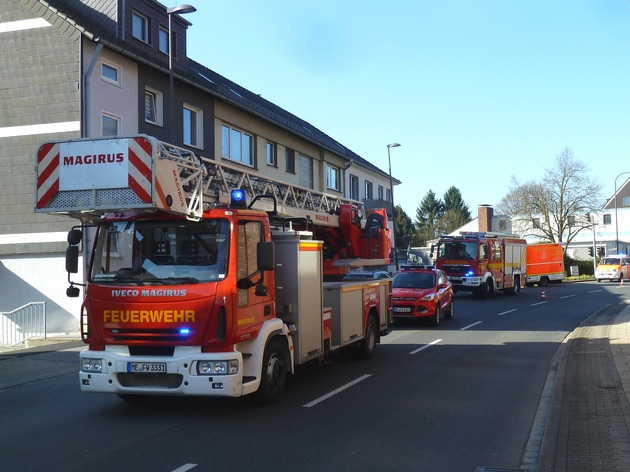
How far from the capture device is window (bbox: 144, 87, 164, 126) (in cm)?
2219

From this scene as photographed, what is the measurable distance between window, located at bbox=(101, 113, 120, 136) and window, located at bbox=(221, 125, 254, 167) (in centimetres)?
614

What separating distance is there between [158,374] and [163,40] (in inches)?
764

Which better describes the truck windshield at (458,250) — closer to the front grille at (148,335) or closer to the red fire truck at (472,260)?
the red fire truck at (472,260)

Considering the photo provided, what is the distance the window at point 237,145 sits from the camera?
87.4ft

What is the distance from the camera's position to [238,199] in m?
8.36

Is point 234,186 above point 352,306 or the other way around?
above

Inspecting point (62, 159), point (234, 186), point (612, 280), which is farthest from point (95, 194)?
point (612, 280)

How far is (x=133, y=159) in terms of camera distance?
726 centimetres

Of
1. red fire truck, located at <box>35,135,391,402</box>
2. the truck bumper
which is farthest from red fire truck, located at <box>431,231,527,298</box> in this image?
the truck bumper

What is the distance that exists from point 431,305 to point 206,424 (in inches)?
486

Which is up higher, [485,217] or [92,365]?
[485,217]

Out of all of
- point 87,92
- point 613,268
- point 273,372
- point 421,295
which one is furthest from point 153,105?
point 613,268

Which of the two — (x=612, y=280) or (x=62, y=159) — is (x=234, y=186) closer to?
(x=62, y=159)

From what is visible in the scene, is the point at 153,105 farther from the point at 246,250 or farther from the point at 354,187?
the point at 354,187
